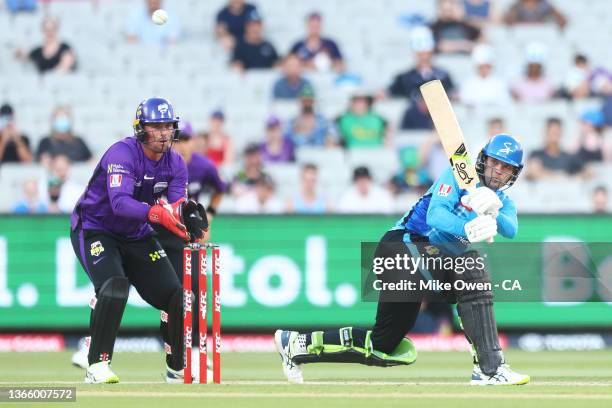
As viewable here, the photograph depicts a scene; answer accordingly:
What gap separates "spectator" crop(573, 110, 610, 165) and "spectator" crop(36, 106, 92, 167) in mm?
6101

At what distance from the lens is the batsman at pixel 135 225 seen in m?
9.57

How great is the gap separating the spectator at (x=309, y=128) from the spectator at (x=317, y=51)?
126 centimetres

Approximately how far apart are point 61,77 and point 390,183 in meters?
4.81

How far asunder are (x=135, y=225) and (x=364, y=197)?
6.39 m

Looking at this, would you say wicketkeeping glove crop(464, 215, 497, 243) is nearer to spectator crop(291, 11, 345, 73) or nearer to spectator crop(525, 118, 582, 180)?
spectator crop(525, 118, 582, 180)

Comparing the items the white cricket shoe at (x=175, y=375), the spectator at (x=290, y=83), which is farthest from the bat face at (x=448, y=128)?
the spectator at (x=290, y=83)

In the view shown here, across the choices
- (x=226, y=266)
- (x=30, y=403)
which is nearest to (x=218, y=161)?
(x=226, y=266)

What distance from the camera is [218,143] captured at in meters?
17.0

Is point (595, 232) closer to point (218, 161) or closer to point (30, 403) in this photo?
point (218, 161)

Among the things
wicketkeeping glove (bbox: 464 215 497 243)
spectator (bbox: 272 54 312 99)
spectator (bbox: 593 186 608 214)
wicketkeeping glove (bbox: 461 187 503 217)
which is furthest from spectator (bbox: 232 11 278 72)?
wicketkeeping glove (bbox: 464 215 497 243)

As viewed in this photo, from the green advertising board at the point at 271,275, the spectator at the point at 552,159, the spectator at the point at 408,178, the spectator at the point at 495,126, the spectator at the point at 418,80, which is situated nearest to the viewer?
the green advertising board at the point at 271,275

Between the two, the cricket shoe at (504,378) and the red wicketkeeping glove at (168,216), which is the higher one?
the red wicketkeeping glove at (168,216)

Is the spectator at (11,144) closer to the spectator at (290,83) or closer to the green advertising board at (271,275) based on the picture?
the green advertising board at (271,275)

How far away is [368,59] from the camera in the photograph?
19219 millimetres
